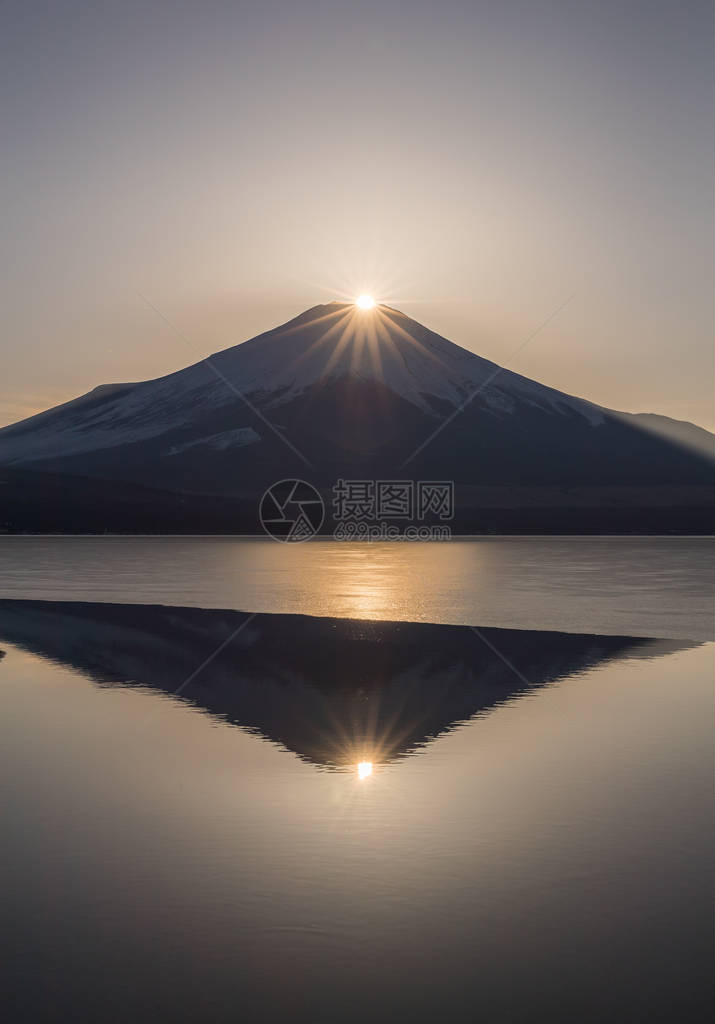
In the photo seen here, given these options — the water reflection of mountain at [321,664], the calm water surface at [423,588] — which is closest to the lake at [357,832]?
the water reflection of mountain at [321,664]

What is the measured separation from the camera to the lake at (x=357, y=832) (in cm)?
887

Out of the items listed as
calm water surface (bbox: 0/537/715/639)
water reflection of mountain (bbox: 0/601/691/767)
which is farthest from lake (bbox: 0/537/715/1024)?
calm water surface (bbox: 0/537/715/639)

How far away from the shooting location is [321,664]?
27.8 m

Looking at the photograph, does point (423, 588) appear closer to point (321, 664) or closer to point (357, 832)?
point (321, 664)

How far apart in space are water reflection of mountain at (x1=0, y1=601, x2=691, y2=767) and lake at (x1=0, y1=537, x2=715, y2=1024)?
4.9 inches

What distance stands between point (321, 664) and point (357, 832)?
14.8 metres

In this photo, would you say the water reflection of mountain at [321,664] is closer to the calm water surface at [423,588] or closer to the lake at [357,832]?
the lake at [357,832]

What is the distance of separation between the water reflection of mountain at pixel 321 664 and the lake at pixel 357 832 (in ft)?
0.41

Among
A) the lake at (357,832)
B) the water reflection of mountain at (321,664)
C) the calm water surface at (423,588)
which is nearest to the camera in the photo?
the lake at (357,832)

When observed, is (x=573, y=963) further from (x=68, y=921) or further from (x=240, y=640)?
(x=240, y=640)

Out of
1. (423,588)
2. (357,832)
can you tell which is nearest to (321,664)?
(357,832)

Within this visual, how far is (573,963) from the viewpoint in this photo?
9234mm

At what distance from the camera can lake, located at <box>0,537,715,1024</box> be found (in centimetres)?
887

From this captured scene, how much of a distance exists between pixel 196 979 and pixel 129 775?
7.19m
